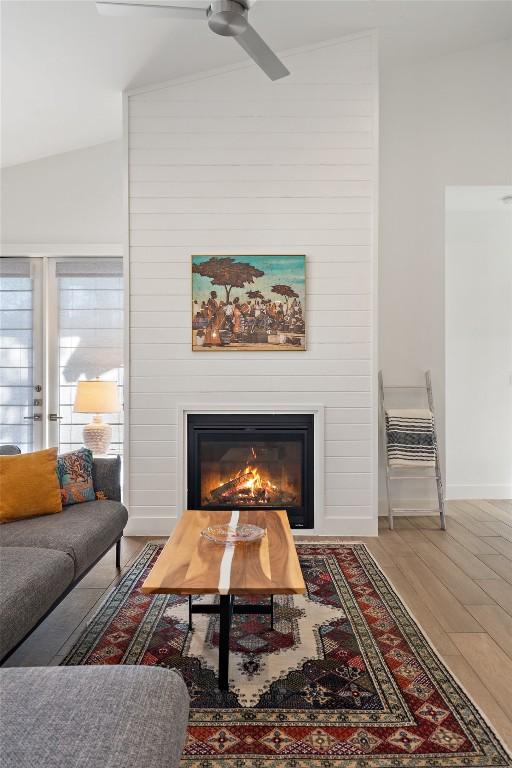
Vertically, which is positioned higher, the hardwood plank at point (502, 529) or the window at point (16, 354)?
the window at point (16, 354)

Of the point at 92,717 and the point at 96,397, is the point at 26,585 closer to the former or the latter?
the point at 92,717

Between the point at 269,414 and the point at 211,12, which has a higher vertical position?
the point at 211,12

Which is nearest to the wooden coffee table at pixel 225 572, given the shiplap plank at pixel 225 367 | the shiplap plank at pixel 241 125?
the shiplap plank at pixel 225 367

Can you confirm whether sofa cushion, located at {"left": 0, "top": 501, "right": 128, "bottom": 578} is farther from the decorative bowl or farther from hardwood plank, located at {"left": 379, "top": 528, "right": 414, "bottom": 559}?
hardwood plank, located at {"left": 379, "top": 528, "right": 414, "bottom": 559}

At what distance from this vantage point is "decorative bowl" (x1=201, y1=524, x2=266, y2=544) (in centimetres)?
248

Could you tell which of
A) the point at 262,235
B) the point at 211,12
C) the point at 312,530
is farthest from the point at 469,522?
the point at 211,12

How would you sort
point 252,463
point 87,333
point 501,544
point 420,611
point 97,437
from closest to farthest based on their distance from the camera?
point 420,611 → point 501,544 → point 252,463 → point 97,437 → point 87,333

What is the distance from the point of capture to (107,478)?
339 cm

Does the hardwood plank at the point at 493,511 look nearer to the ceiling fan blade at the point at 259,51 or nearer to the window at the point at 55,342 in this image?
the window at the point at 55,342

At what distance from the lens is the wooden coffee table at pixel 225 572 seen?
6.41 ft

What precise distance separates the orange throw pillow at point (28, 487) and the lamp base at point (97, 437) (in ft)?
5.06

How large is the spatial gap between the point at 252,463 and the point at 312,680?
221 centimetres

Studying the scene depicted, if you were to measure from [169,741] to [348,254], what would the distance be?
358cm

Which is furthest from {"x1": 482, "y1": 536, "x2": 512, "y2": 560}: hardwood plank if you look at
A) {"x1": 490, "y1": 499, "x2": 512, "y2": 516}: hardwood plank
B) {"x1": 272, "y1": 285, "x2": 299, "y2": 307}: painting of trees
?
{"x1": 272, "y1": 285, "x2": 299, "y2": 307}: painting of trees
